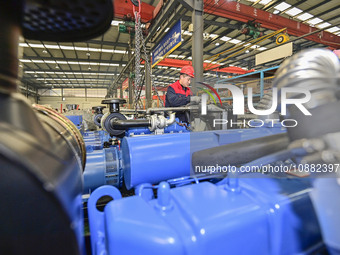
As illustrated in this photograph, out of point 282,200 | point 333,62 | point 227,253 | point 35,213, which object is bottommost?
point 227,253

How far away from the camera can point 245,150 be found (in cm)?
48

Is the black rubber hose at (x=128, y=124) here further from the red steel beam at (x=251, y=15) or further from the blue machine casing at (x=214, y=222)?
the red steel beam at (x=251, y=15)

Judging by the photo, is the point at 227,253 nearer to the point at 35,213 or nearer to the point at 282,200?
the point at 282,200

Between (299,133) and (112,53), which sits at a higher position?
(112,53)

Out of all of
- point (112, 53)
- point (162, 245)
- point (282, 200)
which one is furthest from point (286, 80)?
point (112, 53)

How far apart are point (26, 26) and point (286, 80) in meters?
0.53

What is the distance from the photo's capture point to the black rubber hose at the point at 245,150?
0.47m

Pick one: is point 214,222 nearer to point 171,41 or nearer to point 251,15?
point 171,41

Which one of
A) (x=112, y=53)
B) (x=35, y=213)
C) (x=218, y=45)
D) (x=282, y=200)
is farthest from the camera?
(x=112, y=53)

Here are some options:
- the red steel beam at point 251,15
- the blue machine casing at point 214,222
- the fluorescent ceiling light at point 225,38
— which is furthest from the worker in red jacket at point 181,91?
the fluorescent ceiling light at point 225,38

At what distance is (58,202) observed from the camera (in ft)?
0.66

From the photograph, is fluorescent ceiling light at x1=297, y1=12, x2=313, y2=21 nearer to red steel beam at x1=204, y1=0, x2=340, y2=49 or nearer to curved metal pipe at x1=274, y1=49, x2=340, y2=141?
red steel beam at x1=204, y1=0, x2=340, y2=49

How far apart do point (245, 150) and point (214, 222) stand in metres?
0.21

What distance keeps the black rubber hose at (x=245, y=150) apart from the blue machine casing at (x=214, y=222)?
0.51ft
